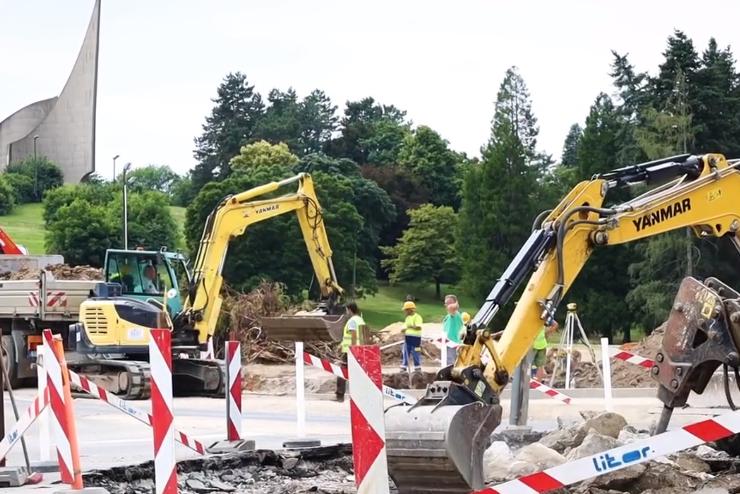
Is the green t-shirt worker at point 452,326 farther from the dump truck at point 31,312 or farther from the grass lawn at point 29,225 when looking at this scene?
the grass lawn at point 29,225

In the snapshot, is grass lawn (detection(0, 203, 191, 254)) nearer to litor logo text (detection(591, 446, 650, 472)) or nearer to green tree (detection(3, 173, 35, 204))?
green tree (detection(3, 173, 35, 204))

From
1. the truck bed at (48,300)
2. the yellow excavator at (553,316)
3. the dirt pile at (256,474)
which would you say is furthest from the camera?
the truck bed at (48,300)

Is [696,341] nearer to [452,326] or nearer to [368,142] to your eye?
[452,326]

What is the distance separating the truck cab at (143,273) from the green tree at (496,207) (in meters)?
40.0

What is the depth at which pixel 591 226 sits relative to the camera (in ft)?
35.1

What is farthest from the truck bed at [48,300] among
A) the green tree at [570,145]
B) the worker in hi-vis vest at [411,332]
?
the green tree at [570,145]

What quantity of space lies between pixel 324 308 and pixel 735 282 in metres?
32.0

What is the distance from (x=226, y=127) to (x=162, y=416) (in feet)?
378

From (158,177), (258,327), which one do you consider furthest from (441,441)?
(158,177)

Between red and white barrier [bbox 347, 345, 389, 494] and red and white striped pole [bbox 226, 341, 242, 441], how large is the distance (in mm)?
5208

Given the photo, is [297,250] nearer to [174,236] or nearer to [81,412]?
[174,236]

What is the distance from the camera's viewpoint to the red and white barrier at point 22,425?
33.7ft

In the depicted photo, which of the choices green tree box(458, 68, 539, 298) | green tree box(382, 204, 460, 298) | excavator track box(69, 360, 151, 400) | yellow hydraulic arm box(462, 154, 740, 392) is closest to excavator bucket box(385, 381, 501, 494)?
yellow hydraulic arm box(462, 154, 740, 392)

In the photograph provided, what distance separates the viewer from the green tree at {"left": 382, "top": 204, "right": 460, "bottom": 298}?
7781 centimetres
